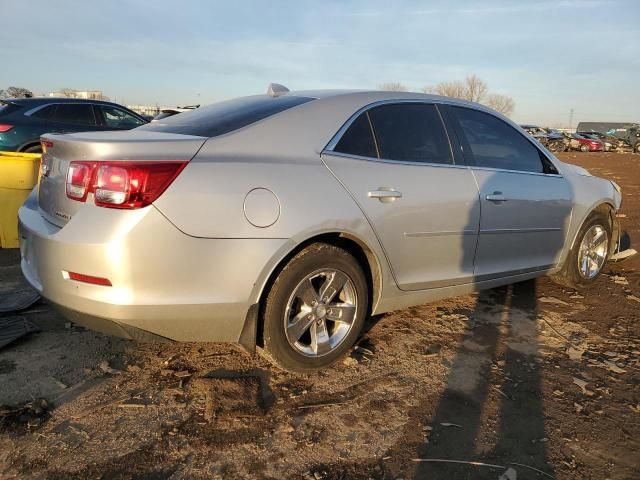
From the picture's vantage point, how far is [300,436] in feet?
7.87

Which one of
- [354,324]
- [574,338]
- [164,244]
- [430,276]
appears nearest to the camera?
[164,244]

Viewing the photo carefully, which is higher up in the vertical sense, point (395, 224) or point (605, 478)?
point (395, 224)

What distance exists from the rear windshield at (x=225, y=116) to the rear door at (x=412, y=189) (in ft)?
1.43

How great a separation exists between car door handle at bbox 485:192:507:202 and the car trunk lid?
6.82ft

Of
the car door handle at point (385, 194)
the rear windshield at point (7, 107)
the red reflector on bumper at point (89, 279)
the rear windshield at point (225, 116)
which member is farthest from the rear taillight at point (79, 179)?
the rear windshield at point (7, 107)

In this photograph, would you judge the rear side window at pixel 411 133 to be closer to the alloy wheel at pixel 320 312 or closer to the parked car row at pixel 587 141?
the alloy wheel at pixel 320 312

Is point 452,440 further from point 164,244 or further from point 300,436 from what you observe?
point 164,244

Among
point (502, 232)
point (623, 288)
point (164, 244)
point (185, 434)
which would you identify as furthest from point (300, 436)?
point (623, 288)

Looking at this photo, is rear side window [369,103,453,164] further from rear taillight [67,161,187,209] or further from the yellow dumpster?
the yellow dumpster

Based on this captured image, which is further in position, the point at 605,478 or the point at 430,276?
the point at 430,276

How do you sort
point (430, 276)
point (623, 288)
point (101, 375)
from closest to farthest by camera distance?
point (101, 375) → point (430, 276) → point (623, 288)

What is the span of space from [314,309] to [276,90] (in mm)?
1640

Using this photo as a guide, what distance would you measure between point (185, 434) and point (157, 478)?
1.01 feet

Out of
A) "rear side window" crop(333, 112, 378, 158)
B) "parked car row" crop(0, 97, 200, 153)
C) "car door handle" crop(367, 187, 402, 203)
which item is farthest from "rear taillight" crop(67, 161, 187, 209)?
"parked car row" crop(0, 97, 200, 153)
